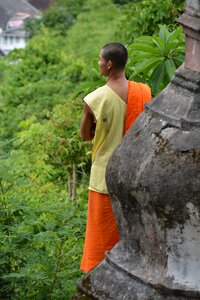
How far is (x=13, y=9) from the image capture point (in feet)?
124

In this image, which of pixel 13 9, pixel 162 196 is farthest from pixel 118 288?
pixel 13 9

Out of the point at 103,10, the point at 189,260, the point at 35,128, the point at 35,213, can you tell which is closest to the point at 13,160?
the point at 35,213

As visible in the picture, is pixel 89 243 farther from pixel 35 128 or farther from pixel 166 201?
pixel 35 128

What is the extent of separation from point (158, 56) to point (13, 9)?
32977 mm

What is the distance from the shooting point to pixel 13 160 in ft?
18.3

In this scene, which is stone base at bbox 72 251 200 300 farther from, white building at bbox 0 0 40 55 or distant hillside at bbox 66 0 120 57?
white building at bbox 0 0 40 55

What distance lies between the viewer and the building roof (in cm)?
3322

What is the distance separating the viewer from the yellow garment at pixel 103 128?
474 centimetres

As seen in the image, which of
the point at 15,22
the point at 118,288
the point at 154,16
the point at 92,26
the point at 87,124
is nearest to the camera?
the point at 118,288

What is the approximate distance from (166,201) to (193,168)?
125mm

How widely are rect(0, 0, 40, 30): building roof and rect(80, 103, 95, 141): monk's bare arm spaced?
2700 cm

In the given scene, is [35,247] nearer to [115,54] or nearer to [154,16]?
[115,54]

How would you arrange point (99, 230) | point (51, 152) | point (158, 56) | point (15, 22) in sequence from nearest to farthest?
point (99, 230) → point (158, 56) → point (51, 152) → point (15, 22)

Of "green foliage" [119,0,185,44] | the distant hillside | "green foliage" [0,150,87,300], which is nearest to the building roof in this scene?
the distant hillside
